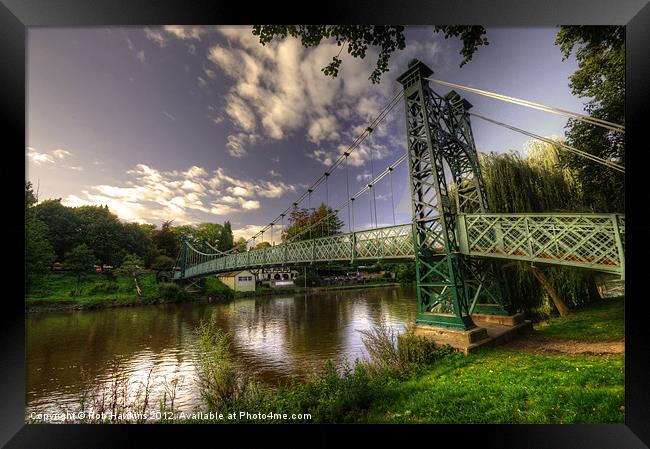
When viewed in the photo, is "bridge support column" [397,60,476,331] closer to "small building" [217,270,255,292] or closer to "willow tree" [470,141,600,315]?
"willow tree" [470,141,600,315]

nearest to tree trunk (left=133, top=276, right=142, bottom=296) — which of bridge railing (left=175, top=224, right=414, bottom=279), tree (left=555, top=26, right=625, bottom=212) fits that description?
bridge railing (left=175, top=224, right=414, bottom=279)

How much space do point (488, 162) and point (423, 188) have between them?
2330mm

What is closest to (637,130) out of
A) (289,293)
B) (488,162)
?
(488,162)

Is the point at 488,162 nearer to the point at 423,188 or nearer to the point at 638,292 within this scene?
the point at 423,188

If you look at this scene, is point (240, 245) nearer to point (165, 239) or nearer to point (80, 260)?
point (165, 239)

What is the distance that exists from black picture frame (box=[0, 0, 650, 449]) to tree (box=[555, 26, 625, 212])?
88 centimetres

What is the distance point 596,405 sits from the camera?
246 cm

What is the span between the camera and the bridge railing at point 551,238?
3108 mm

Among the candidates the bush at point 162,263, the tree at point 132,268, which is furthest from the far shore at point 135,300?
the bush at point 162,263

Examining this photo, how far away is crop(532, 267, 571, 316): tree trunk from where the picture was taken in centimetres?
546

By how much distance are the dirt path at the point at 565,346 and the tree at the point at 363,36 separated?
4.44 meters

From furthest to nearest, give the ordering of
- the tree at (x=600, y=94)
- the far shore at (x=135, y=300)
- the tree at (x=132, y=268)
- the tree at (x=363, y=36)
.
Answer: the tree at (x=132, y=268) < the far shore at (x=135, y=300) < the tree at (x=600, y=94) < the tree at (x=363, y=36)

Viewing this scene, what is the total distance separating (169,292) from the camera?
9555mm

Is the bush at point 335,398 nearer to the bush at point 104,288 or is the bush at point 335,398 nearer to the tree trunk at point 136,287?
the tree trunk at point 136,287
